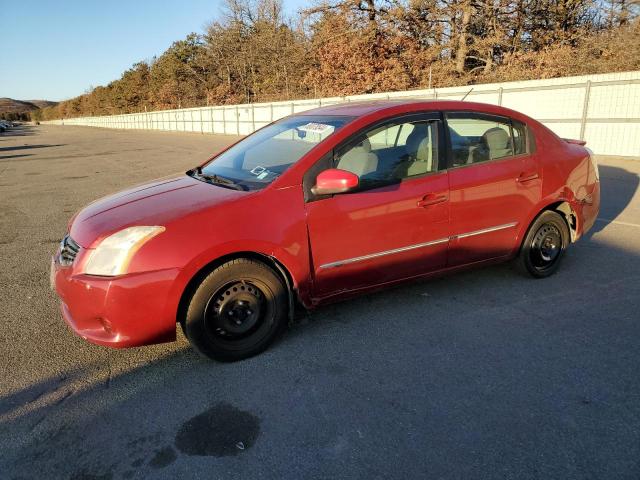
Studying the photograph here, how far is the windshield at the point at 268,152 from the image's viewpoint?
3.44m

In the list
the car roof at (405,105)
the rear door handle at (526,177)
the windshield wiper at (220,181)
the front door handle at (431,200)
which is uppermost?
the car roof at (405,105)

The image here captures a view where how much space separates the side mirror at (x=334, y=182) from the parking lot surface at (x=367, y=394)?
106 cm

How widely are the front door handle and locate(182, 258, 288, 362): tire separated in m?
1.23

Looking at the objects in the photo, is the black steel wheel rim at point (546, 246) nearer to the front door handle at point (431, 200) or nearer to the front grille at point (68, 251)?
the front door handle at point (431, 200)

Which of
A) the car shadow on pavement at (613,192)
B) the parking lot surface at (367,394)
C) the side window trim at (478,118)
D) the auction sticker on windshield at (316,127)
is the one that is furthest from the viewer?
the car shadow on pavement at (613,192)

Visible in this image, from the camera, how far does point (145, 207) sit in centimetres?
317

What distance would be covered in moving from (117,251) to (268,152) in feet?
4.85

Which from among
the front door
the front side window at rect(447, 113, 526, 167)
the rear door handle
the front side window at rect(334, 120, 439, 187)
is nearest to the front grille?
the front door

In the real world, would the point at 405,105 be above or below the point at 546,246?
above

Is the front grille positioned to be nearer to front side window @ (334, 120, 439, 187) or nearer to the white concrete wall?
front side window @ (334, 120, 439, 187)

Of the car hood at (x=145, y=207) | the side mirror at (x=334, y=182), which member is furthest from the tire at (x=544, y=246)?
the car hood at (x=145, y=207)

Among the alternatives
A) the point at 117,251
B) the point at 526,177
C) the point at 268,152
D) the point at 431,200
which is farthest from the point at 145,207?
the point at 526,177

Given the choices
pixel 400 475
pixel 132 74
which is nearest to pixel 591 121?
pixel 400 475

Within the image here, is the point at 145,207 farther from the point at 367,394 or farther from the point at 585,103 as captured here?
the point at 585,103
